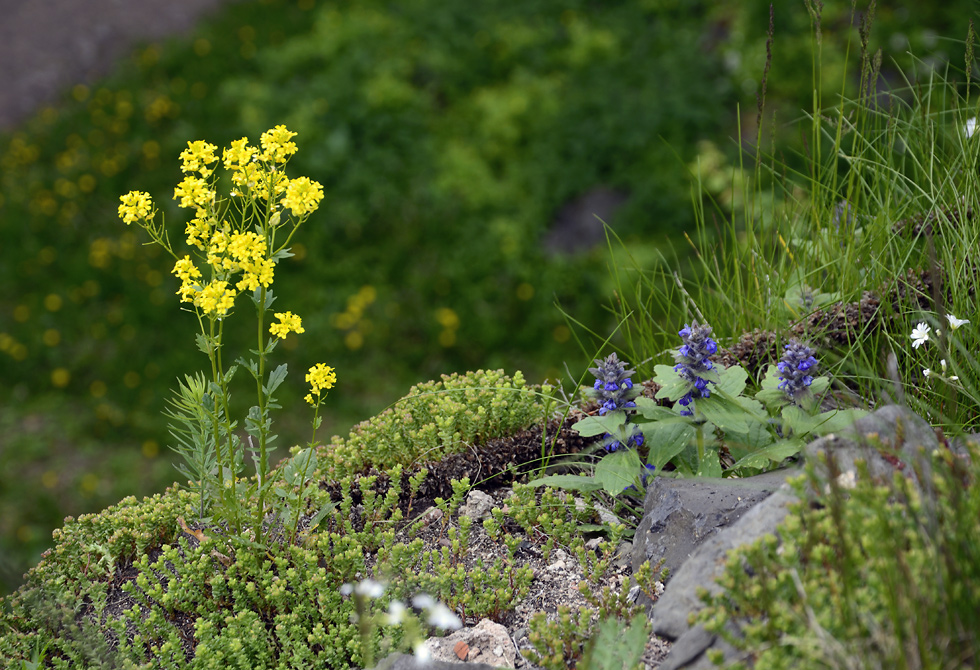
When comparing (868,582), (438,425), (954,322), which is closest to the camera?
(868,582)

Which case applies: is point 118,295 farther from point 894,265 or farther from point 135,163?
point 894,265

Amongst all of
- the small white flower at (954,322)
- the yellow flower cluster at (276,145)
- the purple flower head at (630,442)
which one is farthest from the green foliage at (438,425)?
the small white flower at (954,322)

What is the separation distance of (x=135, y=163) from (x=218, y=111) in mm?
901

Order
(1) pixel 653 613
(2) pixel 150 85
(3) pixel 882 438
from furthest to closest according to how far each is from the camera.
A: (2) pixel 150 85 < (1) pixel 653 613 < (3) pixel 882 438

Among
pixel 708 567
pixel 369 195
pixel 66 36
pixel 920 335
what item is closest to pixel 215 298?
pixel 708 567

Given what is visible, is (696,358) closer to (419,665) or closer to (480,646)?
(480,646)

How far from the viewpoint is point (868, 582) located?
1.58 m

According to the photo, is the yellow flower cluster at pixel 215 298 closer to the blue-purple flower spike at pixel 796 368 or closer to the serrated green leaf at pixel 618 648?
the serrated green leaf at pixel 618 648

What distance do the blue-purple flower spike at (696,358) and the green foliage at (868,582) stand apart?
1.99ft

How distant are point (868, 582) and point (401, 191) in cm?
570

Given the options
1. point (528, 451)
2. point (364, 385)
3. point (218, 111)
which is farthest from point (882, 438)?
point (218, 111)

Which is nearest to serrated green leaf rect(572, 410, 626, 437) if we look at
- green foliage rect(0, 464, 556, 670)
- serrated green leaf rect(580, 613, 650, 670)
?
green foliage rect(0, 464, 556, 670)

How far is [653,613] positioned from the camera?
218cm

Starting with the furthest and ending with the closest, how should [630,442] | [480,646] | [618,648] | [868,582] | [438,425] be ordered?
[438,425]
[630,442]
[480,646]
[618,648]
[868,582]
